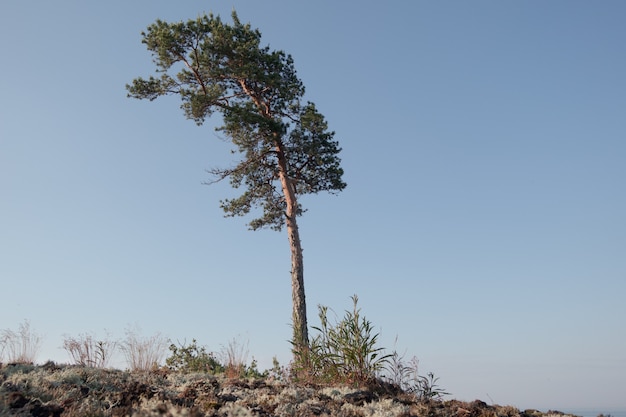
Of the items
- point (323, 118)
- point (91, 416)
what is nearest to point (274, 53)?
point (323, 118)

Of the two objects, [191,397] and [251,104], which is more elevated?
[251,104]

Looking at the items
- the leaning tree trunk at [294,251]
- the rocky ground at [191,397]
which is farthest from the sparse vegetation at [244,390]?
the leaning tree trunk at [294,251]

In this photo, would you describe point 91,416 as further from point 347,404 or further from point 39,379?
point 347,404

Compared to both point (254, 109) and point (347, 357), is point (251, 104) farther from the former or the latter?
point (347, 357)

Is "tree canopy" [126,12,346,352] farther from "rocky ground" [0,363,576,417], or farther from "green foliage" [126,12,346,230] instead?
"rocky ground" [0,363,576,417]

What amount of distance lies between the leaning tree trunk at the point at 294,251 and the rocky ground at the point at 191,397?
5.88m

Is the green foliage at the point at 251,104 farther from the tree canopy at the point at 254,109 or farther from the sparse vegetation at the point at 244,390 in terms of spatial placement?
the sparse vegetation at the point at 244,390

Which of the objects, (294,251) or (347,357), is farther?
(294,251)

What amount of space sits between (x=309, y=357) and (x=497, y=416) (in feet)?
14.6

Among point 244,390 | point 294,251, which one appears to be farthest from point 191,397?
point 294,251

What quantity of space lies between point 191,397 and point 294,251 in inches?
393

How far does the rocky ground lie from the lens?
6561mm

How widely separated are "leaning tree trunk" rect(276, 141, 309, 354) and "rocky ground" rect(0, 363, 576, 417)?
231 inches

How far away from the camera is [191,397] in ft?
24.5
